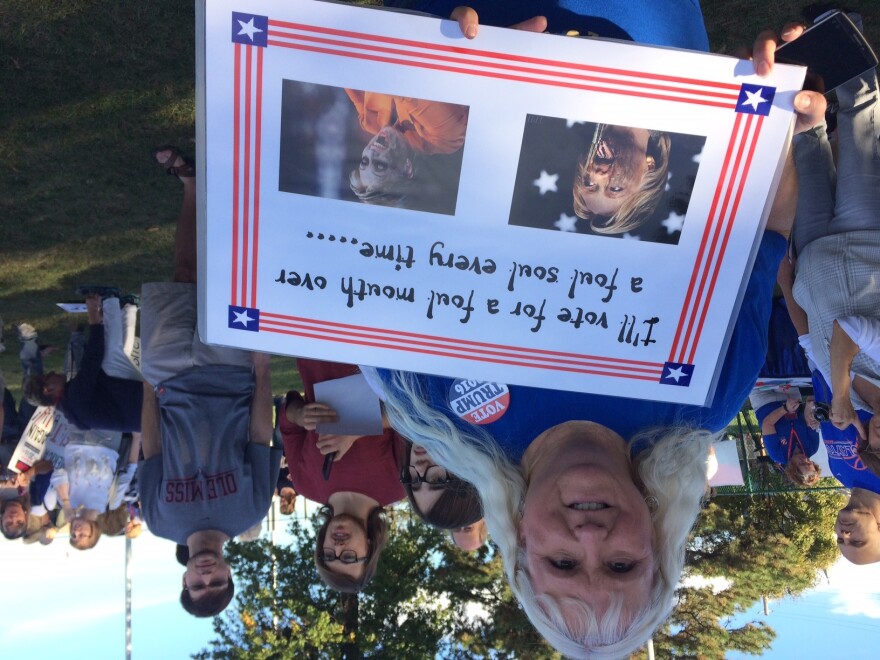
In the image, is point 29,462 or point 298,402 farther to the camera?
point 29,462

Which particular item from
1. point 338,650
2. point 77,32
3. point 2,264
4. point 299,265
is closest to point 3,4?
point 77,32

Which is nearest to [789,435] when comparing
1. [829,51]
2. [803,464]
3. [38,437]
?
[803,464]

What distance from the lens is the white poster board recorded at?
5.73ft

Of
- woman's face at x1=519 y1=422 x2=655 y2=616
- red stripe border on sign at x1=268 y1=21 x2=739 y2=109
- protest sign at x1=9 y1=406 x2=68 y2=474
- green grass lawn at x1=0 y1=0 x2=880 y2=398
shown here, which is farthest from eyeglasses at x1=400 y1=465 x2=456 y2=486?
protest sign at x1=9 y1=406 x2=68 y2=474

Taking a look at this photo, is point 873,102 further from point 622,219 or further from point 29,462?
point 29,462

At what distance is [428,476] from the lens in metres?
3.41

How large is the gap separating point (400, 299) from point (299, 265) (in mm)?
305

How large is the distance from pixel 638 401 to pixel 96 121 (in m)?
3.73

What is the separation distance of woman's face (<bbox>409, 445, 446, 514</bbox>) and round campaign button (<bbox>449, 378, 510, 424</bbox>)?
3.65 ft

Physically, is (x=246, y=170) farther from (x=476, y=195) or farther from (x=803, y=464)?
(x=803, y=464)

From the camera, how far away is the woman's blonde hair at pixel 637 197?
184 centimetres

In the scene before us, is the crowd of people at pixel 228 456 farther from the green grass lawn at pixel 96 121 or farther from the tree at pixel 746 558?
the tree at pixel 746 558

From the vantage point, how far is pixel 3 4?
367 cm

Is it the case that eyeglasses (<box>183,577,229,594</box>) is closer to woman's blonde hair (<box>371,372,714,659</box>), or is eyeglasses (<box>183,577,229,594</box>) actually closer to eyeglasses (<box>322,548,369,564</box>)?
eyeglasses (<box>322,548,369,564</box>)
